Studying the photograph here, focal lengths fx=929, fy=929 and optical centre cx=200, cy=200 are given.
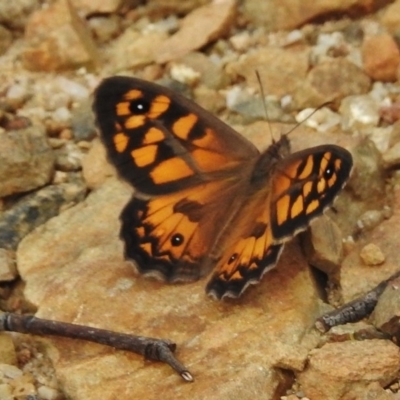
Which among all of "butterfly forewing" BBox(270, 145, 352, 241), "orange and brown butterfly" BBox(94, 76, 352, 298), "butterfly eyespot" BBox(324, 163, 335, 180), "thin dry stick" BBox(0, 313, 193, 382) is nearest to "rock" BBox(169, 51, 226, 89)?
"orange and brown butterfly" BBox(94, 76, 352, 298)

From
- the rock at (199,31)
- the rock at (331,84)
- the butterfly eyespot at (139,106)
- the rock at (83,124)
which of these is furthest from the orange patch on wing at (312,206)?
the rock at (199,31)

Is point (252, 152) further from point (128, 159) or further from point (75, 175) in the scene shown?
point (75, 175)

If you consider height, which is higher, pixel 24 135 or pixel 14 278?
pixel 24 135

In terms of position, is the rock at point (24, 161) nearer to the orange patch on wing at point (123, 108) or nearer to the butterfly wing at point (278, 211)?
the orange patch on wing at point (123, 108)

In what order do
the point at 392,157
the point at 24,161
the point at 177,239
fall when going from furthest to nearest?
1. the point at 24,161
2. the point at 392,157
3. the point at 177,239

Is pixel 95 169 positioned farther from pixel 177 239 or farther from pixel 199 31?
pixel 199 31

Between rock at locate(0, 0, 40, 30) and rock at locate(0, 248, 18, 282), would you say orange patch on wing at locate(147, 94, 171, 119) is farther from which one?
rock at locate(0, 0, 40, 30)

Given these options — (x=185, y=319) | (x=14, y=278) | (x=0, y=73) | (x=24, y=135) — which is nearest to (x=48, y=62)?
(x=0, y=73)

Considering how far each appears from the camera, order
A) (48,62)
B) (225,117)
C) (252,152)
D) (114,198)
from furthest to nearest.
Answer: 1. (48,62)
2. (225,117)
3. (114,198)
4. (252,152)

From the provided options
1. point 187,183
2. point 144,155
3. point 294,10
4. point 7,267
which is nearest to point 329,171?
point 187,183
